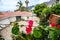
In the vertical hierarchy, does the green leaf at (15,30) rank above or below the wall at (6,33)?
above

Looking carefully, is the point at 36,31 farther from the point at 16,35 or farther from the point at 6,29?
the point at 6,29

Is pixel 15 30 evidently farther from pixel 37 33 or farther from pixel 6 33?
pixel 6 33

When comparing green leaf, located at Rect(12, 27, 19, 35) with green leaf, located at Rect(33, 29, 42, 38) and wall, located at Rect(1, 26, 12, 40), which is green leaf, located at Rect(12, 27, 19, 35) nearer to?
green leaf, located at Rect(33, 29, 42, 38)

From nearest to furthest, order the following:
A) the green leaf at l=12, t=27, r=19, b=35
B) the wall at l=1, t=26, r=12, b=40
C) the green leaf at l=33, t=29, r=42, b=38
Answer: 1. the green leaf at l=33, t=29, r=42, b=38
2. the green leaf at l=12, t=27, r=19, b=35
3. the wall at l=1, t=26, r=12, b=40

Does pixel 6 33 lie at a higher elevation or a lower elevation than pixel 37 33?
lower

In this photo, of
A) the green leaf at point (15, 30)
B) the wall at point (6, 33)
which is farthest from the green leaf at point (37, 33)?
the wall at point (6, 33)

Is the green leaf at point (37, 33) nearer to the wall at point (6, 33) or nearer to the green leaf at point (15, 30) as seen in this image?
the green leaf at point (15, 30)

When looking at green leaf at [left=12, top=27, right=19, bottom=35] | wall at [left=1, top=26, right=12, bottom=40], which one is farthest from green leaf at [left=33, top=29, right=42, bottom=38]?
wall at [left=1, top=26, right=12, bottom=40]

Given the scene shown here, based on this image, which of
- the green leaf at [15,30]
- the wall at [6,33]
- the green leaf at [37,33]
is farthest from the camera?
the wall at [6,33]

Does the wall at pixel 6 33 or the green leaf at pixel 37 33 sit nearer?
the green leaf at pixel 37 33

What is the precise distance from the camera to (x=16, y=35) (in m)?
1.56

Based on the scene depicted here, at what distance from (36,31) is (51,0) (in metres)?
3.77

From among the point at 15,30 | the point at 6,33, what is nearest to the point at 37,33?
the point at 15,30

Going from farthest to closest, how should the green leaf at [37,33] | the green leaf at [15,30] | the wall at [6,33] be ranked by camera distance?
the wall at [6,33] → the green leaf at [15,30] → the green leaf at [37,33]
